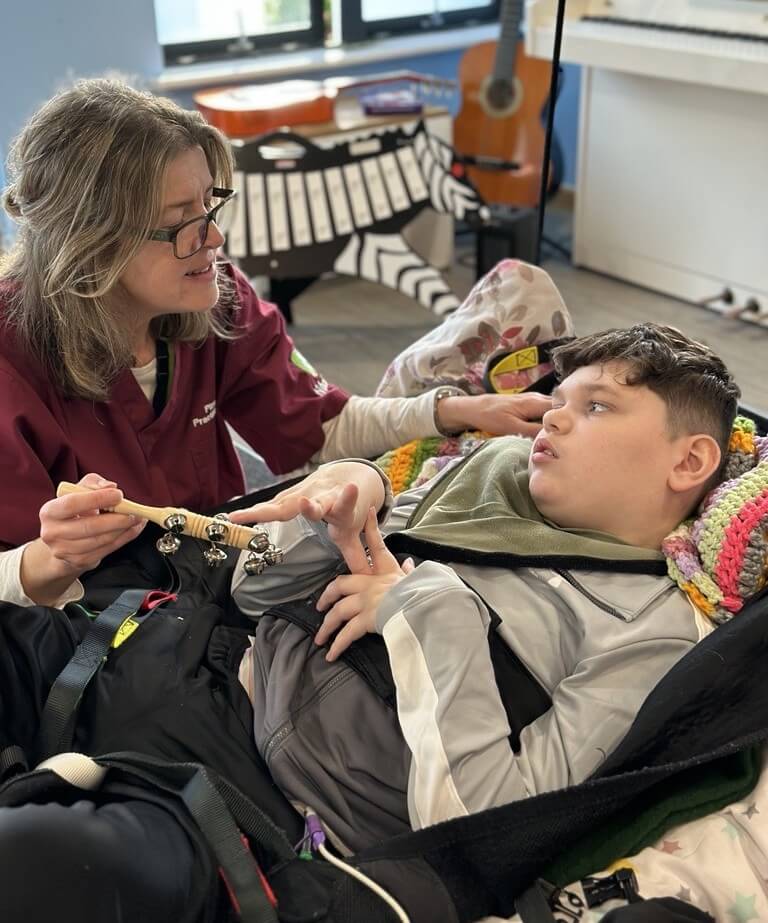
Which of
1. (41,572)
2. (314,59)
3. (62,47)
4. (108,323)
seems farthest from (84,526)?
(314,59)

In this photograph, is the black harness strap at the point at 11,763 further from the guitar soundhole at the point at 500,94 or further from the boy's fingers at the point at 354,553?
the guitar soundhole at the point at 500,94

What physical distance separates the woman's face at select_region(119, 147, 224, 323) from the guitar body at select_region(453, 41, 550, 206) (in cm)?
258

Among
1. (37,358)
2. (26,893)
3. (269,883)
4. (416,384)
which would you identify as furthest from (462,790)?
(416,384)

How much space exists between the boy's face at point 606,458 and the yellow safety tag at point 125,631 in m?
0.51

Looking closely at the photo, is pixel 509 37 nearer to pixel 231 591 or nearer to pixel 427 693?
pixel 231 591

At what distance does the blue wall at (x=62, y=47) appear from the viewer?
3.40 meters

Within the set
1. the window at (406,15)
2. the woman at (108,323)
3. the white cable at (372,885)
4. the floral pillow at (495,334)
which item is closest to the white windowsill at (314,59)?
the window at (406,15)

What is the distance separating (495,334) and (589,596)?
69 cm

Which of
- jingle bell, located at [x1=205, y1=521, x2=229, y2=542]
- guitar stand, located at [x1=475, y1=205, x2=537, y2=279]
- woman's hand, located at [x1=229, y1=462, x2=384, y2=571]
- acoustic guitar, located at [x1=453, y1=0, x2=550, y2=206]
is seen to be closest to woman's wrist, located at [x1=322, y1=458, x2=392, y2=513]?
woman's hand, located at [x1=229, y1=462, x2=384, y2=571]

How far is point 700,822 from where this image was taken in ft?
3.63

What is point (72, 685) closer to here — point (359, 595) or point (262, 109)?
point (359, 595)

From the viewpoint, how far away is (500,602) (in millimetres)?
1212

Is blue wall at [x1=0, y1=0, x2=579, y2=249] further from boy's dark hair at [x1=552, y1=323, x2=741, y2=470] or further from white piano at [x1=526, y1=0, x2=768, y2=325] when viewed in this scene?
boy's dark hair at [x1=552, y1=323, x2=741, y2=470]

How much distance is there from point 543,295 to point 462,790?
3.20 ft
